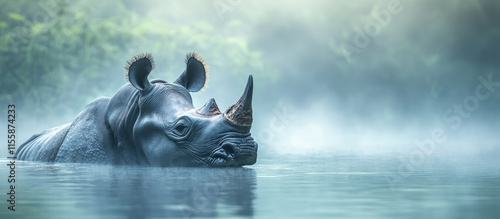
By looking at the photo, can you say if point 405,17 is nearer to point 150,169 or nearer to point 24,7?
point 24,7

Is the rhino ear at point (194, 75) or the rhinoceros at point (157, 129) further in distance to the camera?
the rhino ear at point (194, 75)

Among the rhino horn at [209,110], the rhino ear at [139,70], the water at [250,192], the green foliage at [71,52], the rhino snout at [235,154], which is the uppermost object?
the green foliage at [71,52]

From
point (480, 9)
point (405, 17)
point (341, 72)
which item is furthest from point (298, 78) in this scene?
point (480, 9)

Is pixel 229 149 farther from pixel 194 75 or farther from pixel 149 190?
pixel 149 190

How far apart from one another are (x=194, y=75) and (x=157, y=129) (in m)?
1.57

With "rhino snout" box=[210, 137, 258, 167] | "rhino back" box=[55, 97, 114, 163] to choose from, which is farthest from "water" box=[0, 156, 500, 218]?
"rhino back" box=[55, 97, 114, 163]

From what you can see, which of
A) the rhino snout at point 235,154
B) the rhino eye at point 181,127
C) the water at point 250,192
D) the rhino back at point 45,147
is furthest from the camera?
the rhino back at point 45,147

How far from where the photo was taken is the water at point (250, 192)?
838cm

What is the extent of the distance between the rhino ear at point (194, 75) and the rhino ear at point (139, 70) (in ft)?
2.71

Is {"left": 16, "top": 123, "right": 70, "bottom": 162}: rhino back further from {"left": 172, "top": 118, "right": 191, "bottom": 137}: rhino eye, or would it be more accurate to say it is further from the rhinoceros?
{"left": 172, "top": 118, "right": 191, "bottom": 137}: rhino eye

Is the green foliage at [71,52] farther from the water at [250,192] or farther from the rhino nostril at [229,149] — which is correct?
the water at [250,192]

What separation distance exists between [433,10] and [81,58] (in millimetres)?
20641

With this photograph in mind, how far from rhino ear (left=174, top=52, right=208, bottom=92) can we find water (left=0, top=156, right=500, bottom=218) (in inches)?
61.3

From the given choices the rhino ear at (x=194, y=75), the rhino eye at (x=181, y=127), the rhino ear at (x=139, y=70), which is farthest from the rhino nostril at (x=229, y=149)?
the rhino ear at (x=194, y=75)
